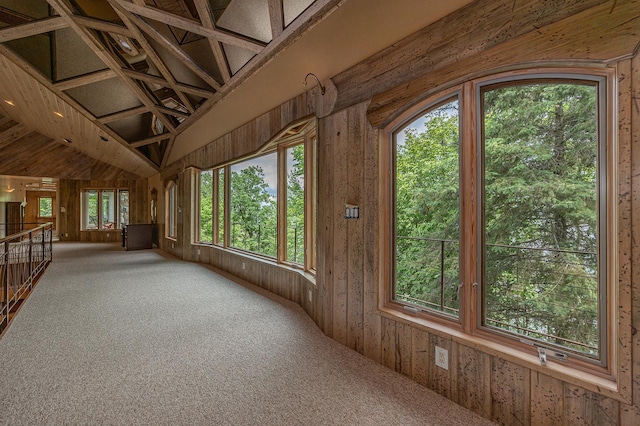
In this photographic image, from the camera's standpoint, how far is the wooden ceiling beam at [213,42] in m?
3.00

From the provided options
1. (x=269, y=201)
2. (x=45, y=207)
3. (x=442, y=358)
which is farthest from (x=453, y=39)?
(x=45, y=207)

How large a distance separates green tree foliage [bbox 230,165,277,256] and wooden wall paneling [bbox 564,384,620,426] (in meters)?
3.80

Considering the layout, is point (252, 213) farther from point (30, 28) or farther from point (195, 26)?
point (30, 28)

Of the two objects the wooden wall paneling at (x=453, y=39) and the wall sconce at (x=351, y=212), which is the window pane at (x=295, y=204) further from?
the wooden wall paneling at (x=453, y=39)

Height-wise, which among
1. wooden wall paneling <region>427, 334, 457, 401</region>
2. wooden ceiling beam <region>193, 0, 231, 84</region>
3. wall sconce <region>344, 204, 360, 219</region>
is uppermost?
wooden ceiling beam <region>193, 0, 231, 84</region>

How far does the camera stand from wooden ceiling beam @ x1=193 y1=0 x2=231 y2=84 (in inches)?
118

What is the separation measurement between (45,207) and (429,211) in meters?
21.7

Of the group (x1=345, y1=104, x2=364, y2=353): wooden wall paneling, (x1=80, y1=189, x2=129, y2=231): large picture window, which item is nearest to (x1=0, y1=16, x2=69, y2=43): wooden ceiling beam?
(x1=345, y1=104, x2=364, y2=353): wooden wall paneling

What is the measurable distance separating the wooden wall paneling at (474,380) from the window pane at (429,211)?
0.93ft

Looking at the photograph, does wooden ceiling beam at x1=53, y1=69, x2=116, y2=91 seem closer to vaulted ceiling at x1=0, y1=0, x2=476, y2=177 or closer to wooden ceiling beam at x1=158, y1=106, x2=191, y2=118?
vaulted ceiling at x1=0, y1=0, x2=476, y2=177

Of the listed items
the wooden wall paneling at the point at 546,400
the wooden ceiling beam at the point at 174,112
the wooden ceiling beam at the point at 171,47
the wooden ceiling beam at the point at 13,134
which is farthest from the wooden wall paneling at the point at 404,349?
the wooden ceiling beam at the point at 13,134

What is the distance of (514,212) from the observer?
181cm

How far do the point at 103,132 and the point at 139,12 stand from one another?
494 centimetres

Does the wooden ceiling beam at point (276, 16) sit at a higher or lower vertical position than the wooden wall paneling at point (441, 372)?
higher
